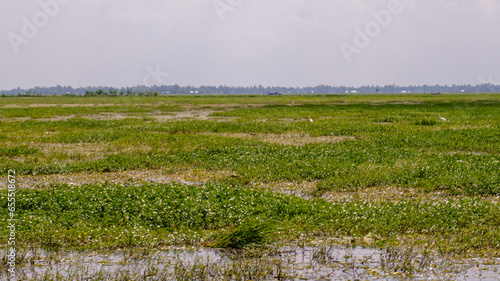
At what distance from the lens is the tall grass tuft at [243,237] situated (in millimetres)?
9703

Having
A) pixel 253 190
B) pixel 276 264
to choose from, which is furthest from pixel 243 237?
pixel 253 190

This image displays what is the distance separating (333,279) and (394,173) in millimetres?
9411

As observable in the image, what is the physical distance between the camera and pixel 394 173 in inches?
670

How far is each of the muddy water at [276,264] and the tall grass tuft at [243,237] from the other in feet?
0.64

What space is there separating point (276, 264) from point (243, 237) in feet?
3.71

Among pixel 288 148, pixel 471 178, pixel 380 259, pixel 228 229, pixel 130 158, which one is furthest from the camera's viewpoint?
pixel 288 148

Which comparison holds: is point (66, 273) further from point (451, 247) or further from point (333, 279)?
point (451, 247)

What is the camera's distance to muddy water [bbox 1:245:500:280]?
8.36 meters

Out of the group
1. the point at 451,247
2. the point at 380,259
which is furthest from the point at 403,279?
the point at 451,247

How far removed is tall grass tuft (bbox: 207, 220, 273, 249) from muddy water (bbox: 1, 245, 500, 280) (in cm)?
19
